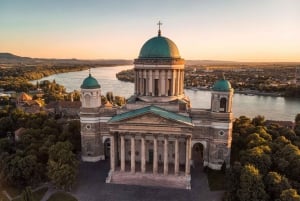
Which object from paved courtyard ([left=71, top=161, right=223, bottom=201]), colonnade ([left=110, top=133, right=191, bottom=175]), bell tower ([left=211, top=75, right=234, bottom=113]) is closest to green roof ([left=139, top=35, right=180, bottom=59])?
bell tower ([left=211, top=75, right=234, bottom=113])

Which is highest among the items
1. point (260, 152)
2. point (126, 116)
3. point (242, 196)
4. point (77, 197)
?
point (126, 116)

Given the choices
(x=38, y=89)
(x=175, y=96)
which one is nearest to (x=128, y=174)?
(x=175, y=96)

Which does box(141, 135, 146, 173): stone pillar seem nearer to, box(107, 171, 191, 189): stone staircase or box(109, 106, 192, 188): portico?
box(109, 106, 192, 188): portico

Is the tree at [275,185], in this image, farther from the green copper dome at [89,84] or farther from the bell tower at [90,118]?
the green copper dome at [89,84]

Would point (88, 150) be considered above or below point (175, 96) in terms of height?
below

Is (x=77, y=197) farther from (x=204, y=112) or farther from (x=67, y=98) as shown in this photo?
(x=67, y=98)
